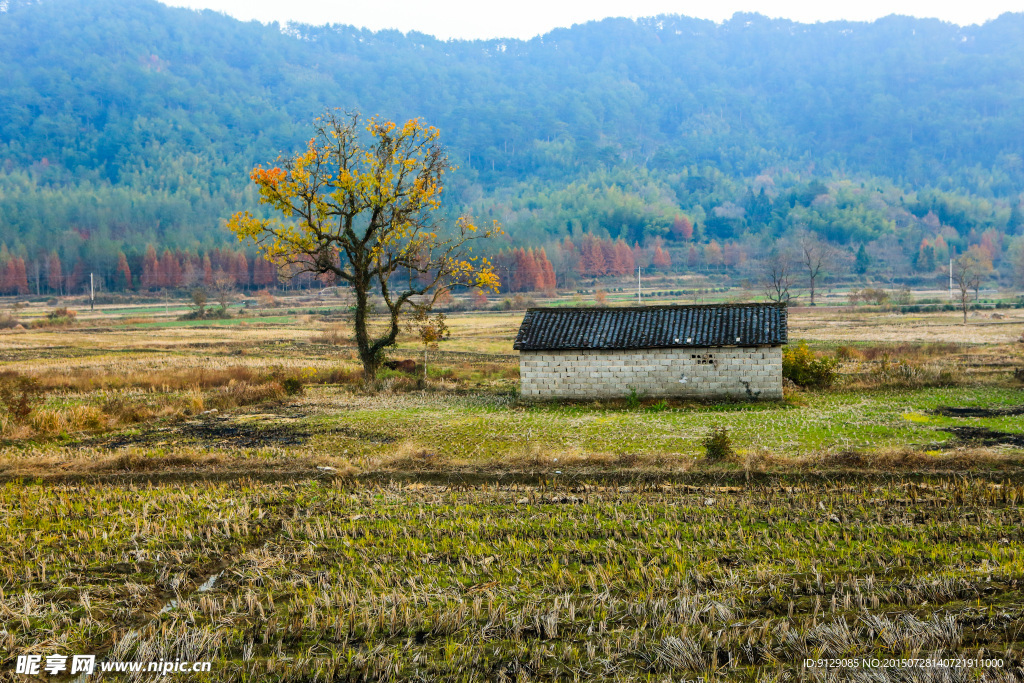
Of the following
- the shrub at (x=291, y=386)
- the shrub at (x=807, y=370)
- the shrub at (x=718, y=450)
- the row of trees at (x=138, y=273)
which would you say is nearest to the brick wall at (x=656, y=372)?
the shrub at (x=807, y=370)

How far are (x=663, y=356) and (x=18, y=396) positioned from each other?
20913 mm

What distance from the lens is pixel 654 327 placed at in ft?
78.2

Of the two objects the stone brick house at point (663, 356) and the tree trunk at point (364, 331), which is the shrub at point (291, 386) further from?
the stone brick house at point (663, 356)

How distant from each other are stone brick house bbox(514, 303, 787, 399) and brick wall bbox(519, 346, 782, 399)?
0.10 ft

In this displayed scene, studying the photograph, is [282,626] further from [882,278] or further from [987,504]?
[882,278]

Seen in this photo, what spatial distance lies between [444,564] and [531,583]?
4.23ft

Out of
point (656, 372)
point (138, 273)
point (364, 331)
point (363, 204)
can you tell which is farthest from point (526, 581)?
point (138, 273)

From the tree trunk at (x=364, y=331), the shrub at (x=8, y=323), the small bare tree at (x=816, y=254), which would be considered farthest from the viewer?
the small bare tree at (x=816, y=254)

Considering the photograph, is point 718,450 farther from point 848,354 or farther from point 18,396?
point 18,396

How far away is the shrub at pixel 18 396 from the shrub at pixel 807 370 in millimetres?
22914

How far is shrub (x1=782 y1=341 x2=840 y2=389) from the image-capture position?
2480 cm

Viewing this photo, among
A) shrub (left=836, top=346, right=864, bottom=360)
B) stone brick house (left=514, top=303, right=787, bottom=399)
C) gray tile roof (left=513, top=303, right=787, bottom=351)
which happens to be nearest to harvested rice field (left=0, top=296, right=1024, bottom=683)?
stone brick house (left=514, top=303, right=787, bottom=399)

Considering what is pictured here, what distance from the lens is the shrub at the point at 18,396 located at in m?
19.2

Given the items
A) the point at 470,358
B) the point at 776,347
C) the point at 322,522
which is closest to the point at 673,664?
the point at 322,522
